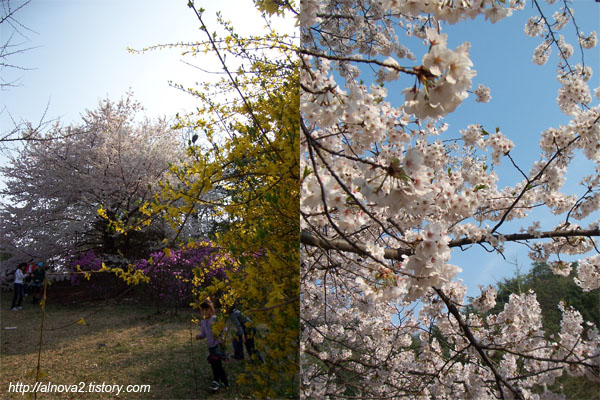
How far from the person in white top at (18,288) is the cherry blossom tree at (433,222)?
87cm

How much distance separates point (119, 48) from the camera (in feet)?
4.83

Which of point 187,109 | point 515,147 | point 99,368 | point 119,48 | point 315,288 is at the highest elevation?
point 119,48

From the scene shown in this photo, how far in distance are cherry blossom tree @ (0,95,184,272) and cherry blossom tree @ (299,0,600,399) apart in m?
0.52

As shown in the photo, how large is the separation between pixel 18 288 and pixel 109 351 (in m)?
0.35

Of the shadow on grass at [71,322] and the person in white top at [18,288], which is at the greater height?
the person in white top at [18,288]

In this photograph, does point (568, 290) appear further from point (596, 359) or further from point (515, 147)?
point (515, 147)

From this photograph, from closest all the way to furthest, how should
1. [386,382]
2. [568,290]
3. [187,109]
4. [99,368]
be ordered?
1. [99,368]
2. [568,290]
3. [187,109]
4. [386,382]

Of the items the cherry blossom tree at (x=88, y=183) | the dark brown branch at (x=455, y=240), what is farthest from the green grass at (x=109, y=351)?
the dark brown branch at (x=455, y=240)

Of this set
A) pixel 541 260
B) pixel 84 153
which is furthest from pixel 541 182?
pixel 84 153

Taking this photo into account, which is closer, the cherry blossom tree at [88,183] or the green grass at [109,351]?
the green grass at [109,351]

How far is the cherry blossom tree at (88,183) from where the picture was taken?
4.10 feet

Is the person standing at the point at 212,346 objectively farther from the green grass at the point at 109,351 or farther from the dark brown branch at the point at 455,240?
the dark brown branch at the point at 455,240

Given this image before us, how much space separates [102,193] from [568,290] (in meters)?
1.56

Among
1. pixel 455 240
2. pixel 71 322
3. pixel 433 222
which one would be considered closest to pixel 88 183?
pixel 71 322
